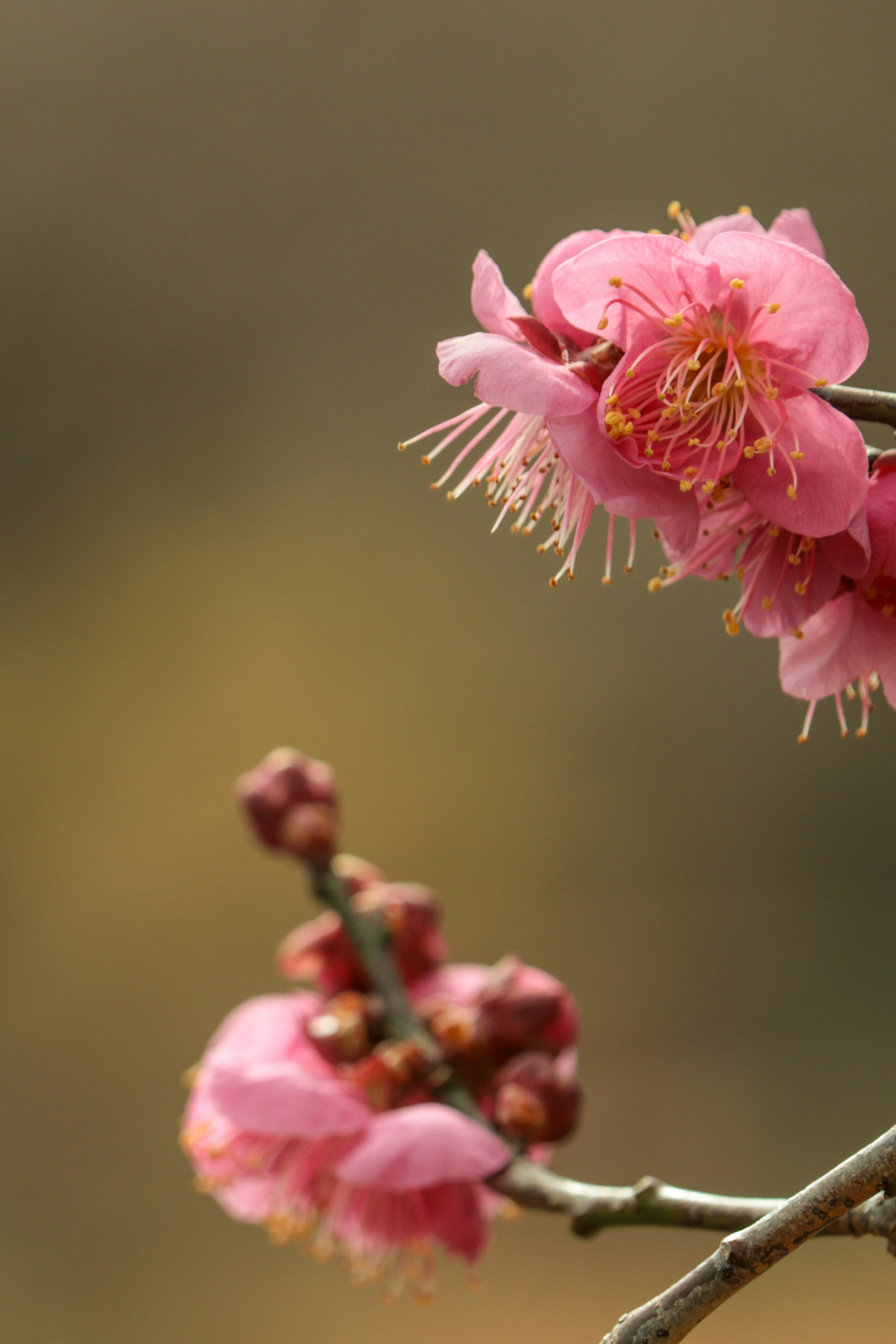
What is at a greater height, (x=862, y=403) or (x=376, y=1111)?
(x=862, y=403)

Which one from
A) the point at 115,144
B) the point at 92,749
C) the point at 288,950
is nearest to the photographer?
the point at 288,950

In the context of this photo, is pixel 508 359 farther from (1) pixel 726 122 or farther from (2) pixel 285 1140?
(1) pixel 726 122

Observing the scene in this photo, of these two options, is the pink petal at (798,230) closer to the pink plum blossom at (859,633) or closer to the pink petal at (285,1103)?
the pink plum blossom at (859,633)

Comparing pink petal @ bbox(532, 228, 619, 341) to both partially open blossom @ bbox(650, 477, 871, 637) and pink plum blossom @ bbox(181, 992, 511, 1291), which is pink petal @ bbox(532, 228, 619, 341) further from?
pink plum blossom @ bbox(181, 992, 511, 1291)

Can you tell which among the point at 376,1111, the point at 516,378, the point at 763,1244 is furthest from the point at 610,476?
the point at 376,1111

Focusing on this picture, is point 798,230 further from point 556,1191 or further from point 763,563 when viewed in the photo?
point 556,1191

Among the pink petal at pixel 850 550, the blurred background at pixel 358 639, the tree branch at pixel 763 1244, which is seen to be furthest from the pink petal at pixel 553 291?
the blurred background at pixel 358 639

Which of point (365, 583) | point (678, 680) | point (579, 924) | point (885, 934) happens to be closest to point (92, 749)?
point (365, 583)
